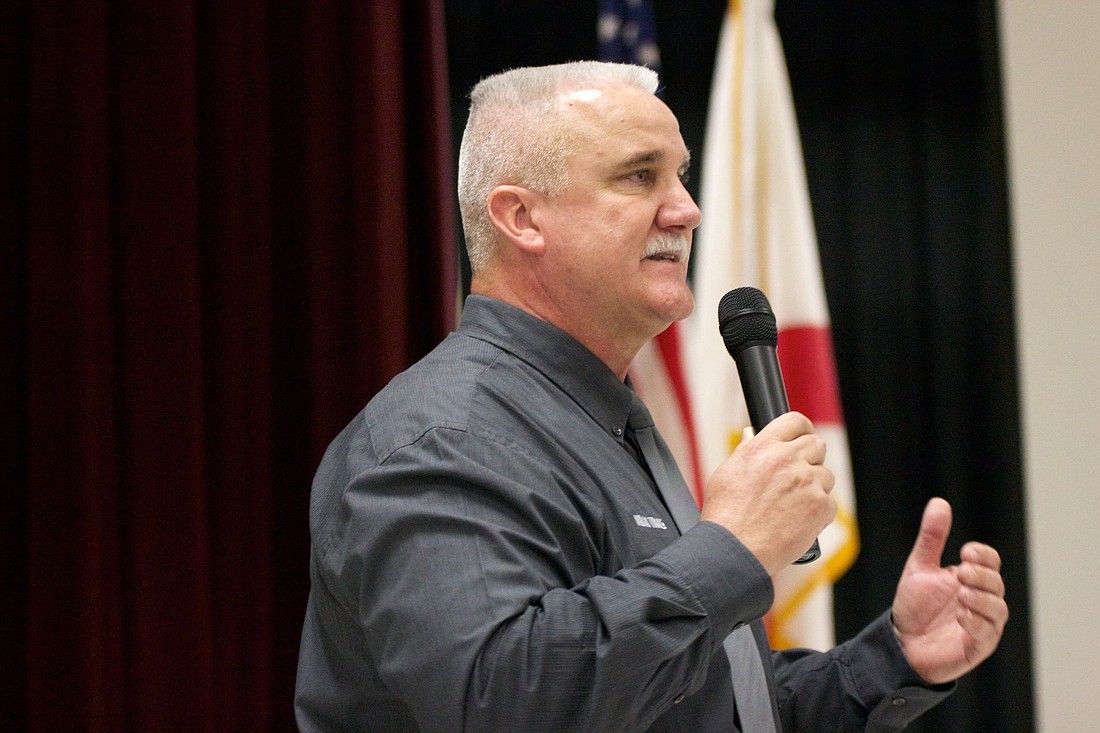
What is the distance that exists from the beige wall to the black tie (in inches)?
94.9

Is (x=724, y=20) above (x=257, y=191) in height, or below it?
above

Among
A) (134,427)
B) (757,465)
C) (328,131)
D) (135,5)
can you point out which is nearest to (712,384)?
(328,131)

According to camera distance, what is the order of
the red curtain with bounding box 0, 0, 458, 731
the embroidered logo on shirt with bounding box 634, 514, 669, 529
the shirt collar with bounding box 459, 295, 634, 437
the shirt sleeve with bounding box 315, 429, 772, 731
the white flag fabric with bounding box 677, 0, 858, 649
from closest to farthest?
the shirt sleeve with bounding box 315, 429, 772, 731 → the embroidered logo on shirt with bounding box 634, 514, 669, 529 → the shirt collar with bounding box 459, 295, 634, 437 → the red curtain with bounding box 0, 0, 458, 731 → the white flag fabric with bounding box 677, 0, 858, 649

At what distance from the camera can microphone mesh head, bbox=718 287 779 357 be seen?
1.37 metres

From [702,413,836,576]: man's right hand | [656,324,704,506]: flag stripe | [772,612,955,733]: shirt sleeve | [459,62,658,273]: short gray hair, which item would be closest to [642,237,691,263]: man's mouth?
[459,62,658,273]: short gray hair

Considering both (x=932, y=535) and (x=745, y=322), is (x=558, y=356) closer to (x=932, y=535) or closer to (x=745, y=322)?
(x=745, y=322)

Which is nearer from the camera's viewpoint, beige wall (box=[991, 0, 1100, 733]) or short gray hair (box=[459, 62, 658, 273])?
short gray hair (box=[459, 62, 658, 273])

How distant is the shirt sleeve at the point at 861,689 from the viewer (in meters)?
1.46

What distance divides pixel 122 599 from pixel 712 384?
1.50 metres

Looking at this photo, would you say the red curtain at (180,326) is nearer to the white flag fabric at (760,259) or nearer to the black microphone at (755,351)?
the white flag fabric at (760,259)

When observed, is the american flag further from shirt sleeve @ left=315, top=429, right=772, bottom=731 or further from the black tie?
shirt sleeve @ left=315, top=429, right=772, bottom=731

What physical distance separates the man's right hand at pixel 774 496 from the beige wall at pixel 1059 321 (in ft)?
8.63

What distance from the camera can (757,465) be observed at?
113cm

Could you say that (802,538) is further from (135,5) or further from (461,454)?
(135,5)
